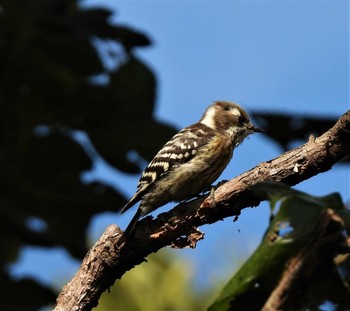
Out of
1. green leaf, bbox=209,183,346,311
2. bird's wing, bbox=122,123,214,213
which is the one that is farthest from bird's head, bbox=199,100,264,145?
green leaf, bbox=209,183,346,311

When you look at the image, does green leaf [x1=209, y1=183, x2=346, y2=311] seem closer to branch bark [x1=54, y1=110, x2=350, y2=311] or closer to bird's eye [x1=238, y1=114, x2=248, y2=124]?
branch bark [x1=54, y1=110, x2=350, y2=311]

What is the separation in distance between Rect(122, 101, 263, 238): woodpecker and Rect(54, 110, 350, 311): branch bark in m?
0.77

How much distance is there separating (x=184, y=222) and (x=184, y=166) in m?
1.39

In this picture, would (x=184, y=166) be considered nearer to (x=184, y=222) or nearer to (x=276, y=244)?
(x=184, y=222)

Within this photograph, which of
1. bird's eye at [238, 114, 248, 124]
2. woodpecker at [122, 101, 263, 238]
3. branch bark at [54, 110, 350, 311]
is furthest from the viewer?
bird's eye at [238, 114, 248, 124]

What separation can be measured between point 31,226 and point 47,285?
46 centimetres

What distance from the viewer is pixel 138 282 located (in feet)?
30.2

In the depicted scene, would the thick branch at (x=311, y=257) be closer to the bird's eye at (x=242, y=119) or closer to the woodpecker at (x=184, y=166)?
the woodpecker at (x=184, y=166)

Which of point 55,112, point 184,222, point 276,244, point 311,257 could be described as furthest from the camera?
point 55,112

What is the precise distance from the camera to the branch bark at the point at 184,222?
12.3ft

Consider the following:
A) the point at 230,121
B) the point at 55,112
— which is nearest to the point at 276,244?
the point at 55,112

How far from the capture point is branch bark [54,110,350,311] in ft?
12.3

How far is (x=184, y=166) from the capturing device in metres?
5.44

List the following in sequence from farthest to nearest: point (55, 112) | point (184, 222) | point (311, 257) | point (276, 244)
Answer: point (55, 112), point (184, 222), point (276, 244), point (311, 257)
